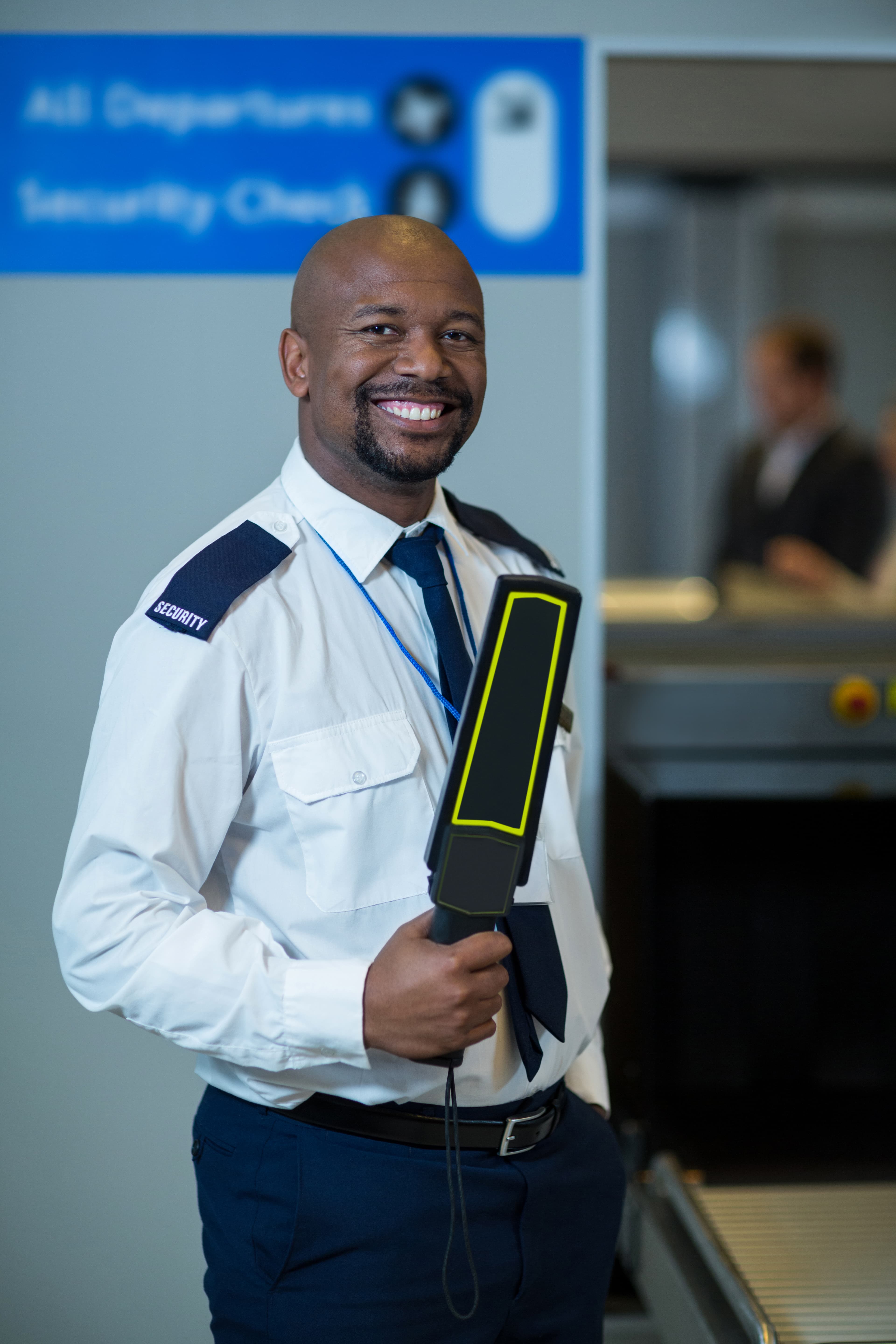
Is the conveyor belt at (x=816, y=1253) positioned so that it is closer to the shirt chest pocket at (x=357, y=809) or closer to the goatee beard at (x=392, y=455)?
the shirt chest pocket at (x=357, y=809)

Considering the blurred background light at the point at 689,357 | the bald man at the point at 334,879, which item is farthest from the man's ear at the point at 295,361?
the blurred background light at the point at 689,357

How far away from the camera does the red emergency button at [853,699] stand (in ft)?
7.20

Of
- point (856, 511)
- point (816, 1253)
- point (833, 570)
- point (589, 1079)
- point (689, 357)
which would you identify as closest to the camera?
point (589, 1079)

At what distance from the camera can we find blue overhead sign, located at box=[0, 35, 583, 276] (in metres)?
1.61

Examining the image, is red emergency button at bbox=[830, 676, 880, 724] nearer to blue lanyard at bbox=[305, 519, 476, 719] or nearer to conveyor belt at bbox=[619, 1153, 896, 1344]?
conveyor belt at bbox=[619, 1153, 896, 1344]

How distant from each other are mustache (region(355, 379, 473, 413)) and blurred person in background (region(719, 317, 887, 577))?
12.7ft

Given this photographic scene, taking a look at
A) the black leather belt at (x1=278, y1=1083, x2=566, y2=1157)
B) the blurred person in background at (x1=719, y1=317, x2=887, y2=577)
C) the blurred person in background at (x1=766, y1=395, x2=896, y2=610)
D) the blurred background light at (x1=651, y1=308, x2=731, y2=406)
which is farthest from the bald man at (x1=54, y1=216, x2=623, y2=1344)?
the blurred background light at (x1=651, y1=308, x2=731, y2=406)

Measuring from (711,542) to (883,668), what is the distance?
17.6 feet

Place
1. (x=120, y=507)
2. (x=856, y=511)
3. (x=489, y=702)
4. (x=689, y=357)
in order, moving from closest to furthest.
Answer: (x=489, y=702), (x=120, y=507), (x=856, y=511), (x=689, y=357)

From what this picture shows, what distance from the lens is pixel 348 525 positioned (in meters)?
1.17

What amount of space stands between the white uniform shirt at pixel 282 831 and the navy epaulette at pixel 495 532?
14 cm

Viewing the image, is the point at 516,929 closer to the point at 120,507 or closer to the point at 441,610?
the point at 441,610

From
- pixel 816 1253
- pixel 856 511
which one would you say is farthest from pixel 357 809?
pixel 856 511

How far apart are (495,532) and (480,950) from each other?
22.9 inches
